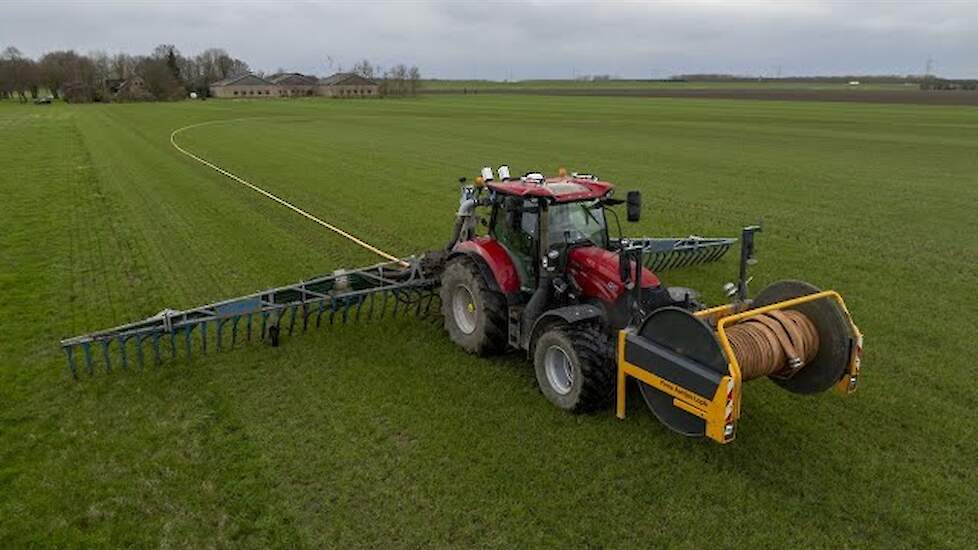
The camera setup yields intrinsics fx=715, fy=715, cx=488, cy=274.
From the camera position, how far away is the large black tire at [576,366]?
686 cm

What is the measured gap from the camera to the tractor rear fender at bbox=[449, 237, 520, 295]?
8406 millimetres

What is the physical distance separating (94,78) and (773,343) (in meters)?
148

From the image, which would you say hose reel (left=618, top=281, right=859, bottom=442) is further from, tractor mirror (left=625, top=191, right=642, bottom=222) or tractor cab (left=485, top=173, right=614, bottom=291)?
tractor cab (left=485, top=173, right=614, bottom=291)

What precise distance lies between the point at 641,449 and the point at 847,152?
29083mm

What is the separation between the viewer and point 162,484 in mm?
6266

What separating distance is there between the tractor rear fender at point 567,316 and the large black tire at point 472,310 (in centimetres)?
79

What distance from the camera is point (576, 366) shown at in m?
6.91

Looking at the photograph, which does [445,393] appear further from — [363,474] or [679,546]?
[679,546]

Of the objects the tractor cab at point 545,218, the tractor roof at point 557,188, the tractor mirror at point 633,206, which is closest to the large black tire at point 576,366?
the tractor cab at point 545,218

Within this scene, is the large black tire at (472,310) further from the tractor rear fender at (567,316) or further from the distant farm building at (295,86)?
the distant farm building at (295,86)

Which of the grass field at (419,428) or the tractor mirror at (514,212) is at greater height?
the tractor mirror at (514,212)

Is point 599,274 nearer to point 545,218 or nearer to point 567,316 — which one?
point 567,316

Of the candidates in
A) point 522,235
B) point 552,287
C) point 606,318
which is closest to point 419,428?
point 552,287

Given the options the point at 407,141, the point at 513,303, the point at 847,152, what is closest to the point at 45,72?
the point at 407,141
